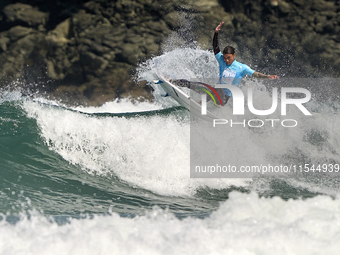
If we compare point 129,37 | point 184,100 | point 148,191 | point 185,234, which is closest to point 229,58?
point 184,100

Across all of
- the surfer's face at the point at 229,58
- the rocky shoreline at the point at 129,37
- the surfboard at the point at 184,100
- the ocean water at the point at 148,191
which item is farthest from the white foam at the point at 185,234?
the rocky shoreline at the point at 129,37

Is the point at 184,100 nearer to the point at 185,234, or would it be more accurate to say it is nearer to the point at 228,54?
the point at 228,54

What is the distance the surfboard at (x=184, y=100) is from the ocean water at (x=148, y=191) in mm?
203

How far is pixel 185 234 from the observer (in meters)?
2.98

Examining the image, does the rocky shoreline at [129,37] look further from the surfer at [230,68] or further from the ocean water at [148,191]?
the surfer at [230,68]

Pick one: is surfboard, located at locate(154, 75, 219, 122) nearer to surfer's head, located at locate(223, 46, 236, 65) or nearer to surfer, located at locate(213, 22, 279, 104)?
surfer, located at locate(213, 22, 279, 104)

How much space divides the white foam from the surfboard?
7.94 feet

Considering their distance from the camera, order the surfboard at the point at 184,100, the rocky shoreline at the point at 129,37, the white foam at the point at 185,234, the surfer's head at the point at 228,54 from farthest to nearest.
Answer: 1. the rocky shoreline at the point at 129,37
2. the surfboard at the point at 184,100
3. the surfer's head at the point at 228,54
4. the white foam at the point at 185,234

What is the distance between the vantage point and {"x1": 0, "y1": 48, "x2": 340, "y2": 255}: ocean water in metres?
2.86

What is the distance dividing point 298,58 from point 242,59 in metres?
1.41

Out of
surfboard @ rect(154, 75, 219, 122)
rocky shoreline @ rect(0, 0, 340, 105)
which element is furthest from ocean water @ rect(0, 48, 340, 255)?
rocky shoreline @ rect(0, 0, 340, 105)

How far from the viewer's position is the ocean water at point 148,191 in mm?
2857

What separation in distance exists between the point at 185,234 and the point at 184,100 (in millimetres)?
3157

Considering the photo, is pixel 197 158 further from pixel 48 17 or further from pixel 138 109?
pixel 48 17
